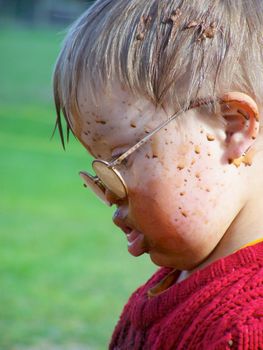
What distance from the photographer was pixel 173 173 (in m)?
2.06

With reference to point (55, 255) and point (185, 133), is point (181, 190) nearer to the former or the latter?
point (185, 133)

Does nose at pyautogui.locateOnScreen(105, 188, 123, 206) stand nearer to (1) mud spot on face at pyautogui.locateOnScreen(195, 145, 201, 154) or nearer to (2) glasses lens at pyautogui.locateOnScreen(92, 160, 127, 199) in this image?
(2) glasses lens at pyautogui.locateOnScreen(92, 160, 127, 199)

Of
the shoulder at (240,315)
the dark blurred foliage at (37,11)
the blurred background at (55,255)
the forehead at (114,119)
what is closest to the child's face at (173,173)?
the forehead at (114,119)

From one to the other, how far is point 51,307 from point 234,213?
10.7 feet

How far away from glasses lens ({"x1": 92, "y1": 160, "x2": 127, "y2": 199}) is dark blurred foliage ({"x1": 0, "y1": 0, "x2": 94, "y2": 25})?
1713 inches

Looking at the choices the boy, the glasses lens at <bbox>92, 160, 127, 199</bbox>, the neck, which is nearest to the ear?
the boy

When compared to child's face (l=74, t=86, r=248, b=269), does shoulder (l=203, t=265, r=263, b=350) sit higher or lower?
lower

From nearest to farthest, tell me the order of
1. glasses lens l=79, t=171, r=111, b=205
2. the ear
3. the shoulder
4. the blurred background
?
the shoulder → the ear → glasses lens l=79, t=171, r=111, b=205 → the blurred background

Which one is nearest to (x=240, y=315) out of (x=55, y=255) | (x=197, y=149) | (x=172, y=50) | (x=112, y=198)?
(x=197, y=149)

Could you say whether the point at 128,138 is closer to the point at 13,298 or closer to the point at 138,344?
the point at 138,344

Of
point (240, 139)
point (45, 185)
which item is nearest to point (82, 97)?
point (240, 139)

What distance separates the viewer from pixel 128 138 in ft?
6.91

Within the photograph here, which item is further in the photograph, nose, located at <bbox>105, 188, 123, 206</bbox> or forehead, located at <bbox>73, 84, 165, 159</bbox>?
nose, located at <bbox>105, 188, 123, 206</bbox>

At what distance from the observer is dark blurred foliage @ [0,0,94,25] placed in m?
46.0
